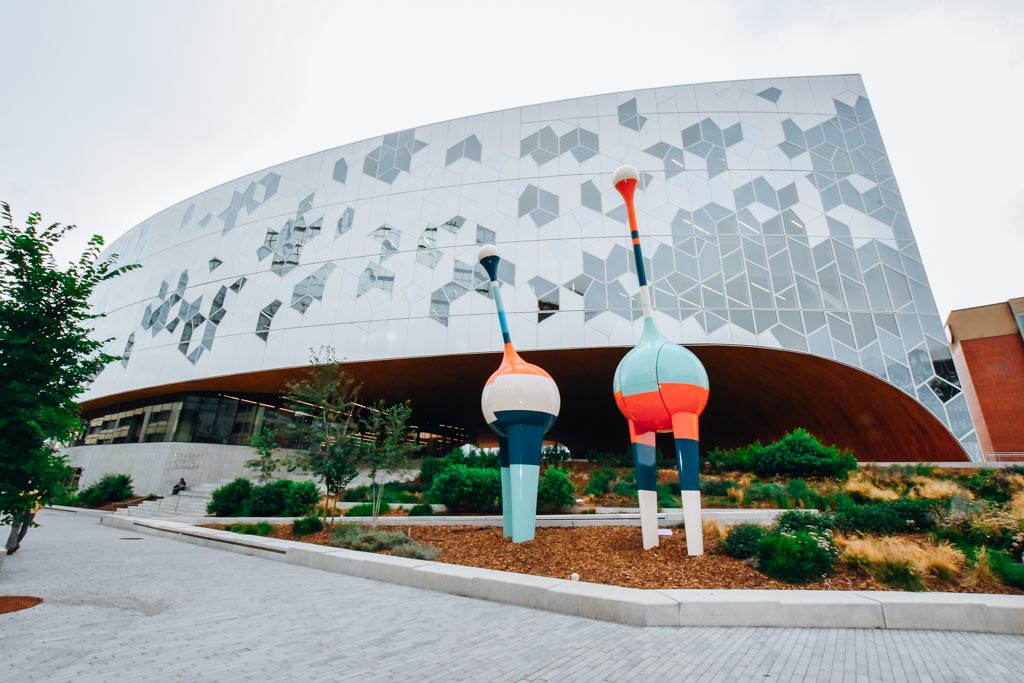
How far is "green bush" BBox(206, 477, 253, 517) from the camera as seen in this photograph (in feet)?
52.3

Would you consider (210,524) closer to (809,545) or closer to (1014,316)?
(809,545)

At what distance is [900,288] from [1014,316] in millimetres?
11930

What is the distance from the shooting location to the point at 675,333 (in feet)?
62.7

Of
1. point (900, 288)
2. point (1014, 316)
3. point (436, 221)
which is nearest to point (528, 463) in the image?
point (436, 221)

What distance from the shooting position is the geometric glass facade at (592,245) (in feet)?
63.0

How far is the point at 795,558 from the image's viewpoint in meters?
6.42

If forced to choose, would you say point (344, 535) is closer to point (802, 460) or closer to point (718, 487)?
point (718, 487)

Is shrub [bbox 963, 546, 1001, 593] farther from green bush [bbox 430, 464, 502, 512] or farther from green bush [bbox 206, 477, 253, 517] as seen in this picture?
green bush [bbox 206, 477, 253, 517]

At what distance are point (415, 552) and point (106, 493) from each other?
77.9 feet

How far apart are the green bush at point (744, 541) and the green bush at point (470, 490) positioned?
6.41m

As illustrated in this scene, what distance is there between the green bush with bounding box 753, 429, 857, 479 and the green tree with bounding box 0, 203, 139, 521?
17.5 meters

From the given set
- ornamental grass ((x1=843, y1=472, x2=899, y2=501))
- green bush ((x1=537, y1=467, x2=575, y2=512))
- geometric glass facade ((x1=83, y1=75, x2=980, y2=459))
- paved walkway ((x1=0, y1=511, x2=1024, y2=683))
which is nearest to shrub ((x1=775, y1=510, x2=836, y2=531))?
ornamental grass ((x1=843, y1=472, x2=899, y2=501))

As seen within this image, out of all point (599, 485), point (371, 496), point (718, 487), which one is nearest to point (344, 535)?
point (371, 496)

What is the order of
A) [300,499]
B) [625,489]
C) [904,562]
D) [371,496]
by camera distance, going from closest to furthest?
[904,562] < [625,489] < [300,499] < [371,496]
